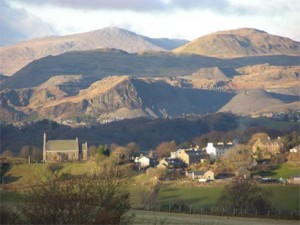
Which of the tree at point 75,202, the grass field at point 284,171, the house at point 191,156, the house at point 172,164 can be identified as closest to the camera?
the tree at point 75,202

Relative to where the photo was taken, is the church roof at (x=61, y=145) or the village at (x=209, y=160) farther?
the church roof at (x=61, y=145)

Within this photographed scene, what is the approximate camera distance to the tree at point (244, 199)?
42.9 metres

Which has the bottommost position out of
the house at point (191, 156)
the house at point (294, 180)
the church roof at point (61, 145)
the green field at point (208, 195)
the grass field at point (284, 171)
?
the green field at point (208, 195)

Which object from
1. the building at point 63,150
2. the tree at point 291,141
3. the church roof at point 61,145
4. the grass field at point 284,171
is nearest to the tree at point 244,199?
the grass field at point 284,171

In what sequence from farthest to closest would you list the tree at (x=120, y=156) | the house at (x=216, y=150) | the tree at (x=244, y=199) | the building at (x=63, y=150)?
the building at (x=63, y=150) < the house at (x=216, y=150) < the tree at (x=120, y=156) < the tree at (x=244, y=199)

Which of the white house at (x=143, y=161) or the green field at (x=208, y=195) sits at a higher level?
the white house at (x=143, y=161)

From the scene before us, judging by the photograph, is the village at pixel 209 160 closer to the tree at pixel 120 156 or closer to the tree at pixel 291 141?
A: the tree at pixel 120 156

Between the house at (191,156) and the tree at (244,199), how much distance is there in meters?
42.0

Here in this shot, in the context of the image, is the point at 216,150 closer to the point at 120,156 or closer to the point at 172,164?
the point at 172,164

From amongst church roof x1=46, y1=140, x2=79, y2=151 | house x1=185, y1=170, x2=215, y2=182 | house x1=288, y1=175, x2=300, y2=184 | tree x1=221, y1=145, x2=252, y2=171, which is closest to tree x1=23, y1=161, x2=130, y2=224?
house x1=288, y1=175, x2=300, y2=184

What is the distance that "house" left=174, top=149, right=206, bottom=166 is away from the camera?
89.9 m

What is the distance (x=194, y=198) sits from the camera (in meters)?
54.3

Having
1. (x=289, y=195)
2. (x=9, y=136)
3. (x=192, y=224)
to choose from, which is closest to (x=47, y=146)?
(x=9, y=136)

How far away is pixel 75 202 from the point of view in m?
17.6
